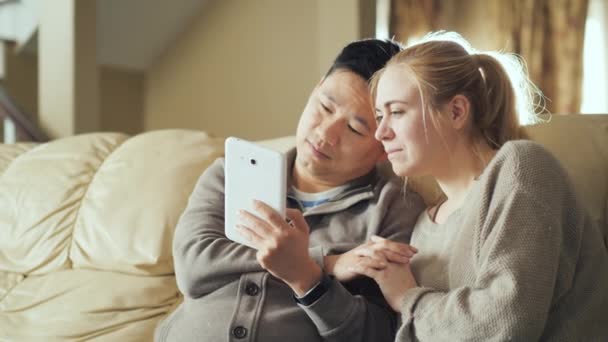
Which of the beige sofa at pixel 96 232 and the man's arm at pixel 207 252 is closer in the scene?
the man's arm at pixel 207 252

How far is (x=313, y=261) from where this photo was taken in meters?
1.04

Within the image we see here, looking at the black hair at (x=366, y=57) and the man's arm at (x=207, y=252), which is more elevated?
the black hair at (x=366, y=57)

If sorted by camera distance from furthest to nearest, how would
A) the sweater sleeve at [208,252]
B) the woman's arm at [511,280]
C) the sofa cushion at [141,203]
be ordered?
the sofa cushion at [141,203] < the sweater sleeve at [208,252] < the woman's arm at [511,280]

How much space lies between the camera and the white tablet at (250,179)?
3.39ft

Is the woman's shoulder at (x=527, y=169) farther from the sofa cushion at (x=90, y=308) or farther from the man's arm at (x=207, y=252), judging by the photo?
the sofa cushion at (x=90, y=308)

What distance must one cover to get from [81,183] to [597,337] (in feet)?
4.84

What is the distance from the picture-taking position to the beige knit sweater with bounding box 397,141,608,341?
831mm

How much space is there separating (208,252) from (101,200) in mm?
750

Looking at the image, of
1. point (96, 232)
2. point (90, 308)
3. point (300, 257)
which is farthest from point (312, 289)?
point (96, 232)

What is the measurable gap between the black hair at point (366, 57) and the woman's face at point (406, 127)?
176 millimetres

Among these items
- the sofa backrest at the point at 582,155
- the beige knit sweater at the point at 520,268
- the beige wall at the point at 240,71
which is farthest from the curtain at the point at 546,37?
the beige knit sweater at the point at 520,268

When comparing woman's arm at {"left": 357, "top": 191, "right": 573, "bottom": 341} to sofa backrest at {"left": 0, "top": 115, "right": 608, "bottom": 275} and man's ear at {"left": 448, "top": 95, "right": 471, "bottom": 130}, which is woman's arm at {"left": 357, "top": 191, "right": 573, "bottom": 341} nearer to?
man's ear at {"left": 448, "top": 95, "right": 471, "bottom": 130}

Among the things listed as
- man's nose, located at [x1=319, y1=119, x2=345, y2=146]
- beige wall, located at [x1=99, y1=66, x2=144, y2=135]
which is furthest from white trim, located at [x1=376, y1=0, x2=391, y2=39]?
man's nose, located at [x1=319, y1=119, x2=345, y2=146]

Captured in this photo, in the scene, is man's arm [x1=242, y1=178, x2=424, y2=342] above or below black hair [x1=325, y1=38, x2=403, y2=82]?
below
